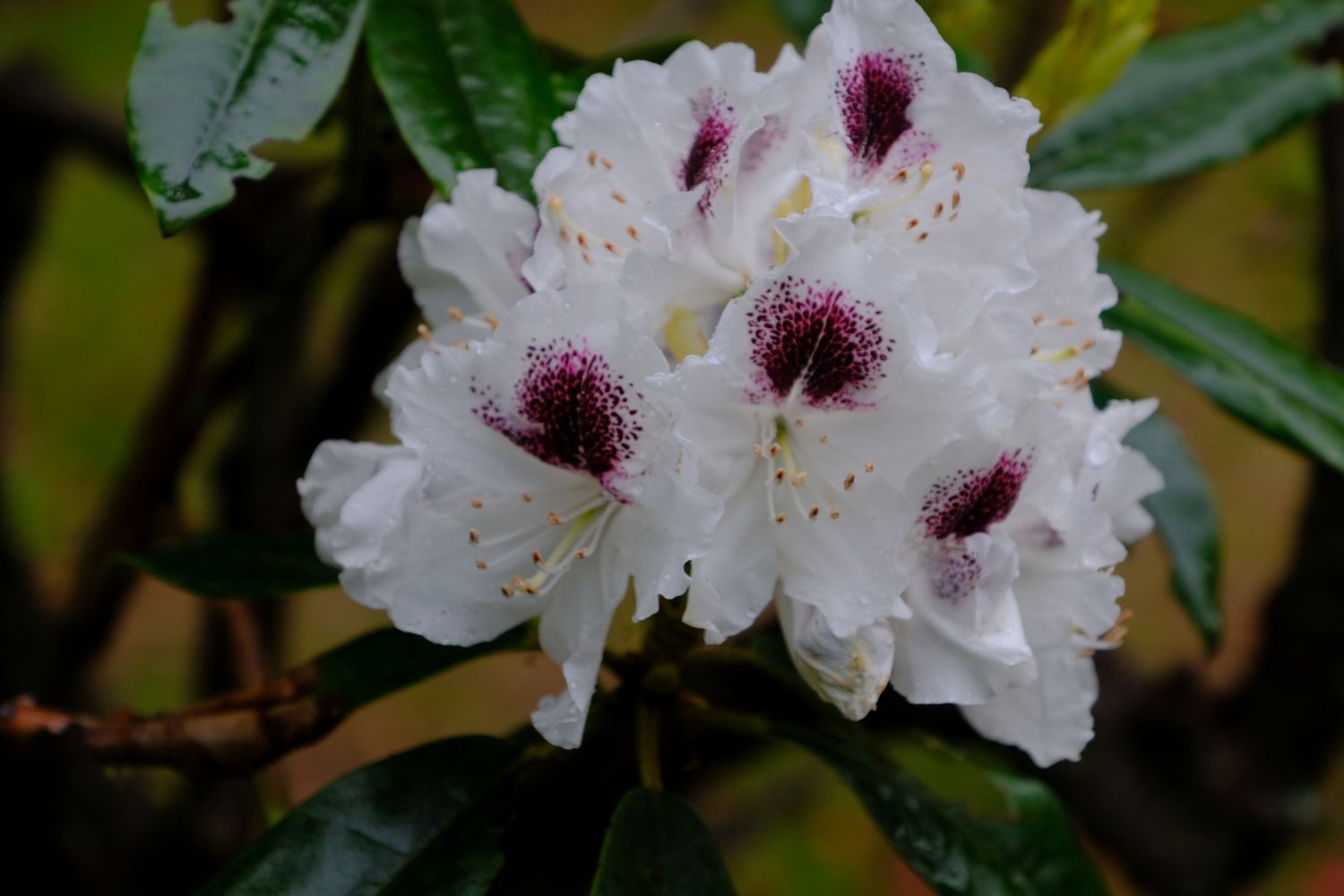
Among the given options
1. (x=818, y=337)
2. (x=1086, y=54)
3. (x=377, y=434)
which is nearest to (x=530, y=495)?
(x=818, y=337)

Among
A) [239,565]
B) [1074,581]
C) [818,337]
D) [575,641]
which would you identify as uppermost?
[818,337]

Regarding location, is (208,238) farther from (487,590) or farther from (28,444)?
(28,444)

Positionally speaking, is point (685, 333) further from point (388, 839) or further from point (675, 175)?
point (388, 839)

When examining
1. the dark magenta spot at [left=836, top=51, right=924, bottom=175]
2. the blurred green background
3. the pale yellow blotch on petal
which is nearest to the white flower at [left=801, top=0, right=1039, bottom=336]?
the dark magenta spot at [left=836, top=51, right=924, bottom=175]

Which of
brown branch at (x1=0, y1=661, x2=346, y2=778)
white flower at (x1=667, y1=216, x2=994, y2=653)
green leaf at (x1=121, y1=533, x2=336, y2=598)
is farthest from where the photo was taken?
green leaf at (x1=121, y1=533, x2=336, y2=598)

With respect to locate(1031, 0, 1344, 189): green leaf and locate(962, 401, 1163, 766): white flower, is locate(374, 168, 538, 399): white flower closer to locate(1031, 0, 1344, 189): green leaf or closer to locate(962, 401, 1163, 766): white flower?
locate(962, 401, 1163, 766): white flower

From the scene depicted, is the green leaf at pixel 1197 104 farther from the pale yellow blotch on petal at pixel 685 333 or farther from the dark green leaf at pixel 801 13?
the pale yellow blotch on petal at pixel 685 333
